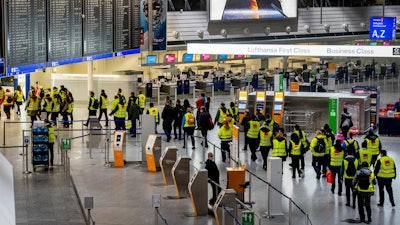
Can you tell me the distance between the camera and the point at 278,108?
102 feet

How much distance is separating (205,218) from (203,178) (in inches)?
30.2

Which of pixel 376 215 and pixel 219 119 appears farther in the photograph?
pixel 219 119

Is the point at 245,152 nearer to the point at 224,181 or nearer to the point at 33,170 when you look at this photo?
the point at 224,181

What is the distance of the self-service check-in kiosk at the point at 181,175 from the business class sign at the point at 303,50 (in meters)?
14.7

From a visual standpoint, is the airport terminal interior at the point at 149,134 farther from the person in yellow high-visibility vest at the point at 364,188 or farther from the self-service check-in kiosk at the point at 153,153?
the person in yellow high-visibility vest at the point at 364,188

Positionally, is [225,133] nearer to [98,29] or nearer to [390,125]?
[98,29]

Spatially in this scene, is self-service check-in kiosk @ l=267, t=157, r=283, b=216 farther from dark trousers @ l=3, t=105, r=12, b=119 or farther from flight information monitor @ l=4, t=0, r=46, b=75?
dark trousers @ l=3, t=105, r=12, b=119

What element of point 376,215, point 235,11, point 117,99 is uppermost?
point 235,11

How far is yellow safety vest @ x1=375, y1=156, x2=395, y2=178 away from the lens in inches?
771

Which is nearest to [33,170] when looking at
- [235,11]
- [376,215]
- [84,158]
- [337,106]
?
[84,158]

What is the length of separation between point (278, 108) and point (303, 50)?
426 centimetres

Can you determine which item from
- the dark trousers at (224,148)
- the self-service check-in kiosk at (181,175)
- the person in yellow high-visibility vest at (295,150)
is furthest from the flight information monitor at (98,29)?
the person in yellow high-visibility vest at (295,150)

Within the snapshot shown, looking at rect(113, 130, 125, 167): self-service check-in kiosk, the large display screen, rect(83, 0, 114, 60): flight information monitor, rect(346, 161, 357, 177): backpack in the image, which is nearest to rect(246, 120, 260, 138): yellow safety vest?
rect(113, 130, 125, 167): self-service check-in kiosk

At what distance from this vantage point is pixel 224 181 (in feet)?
73.5
